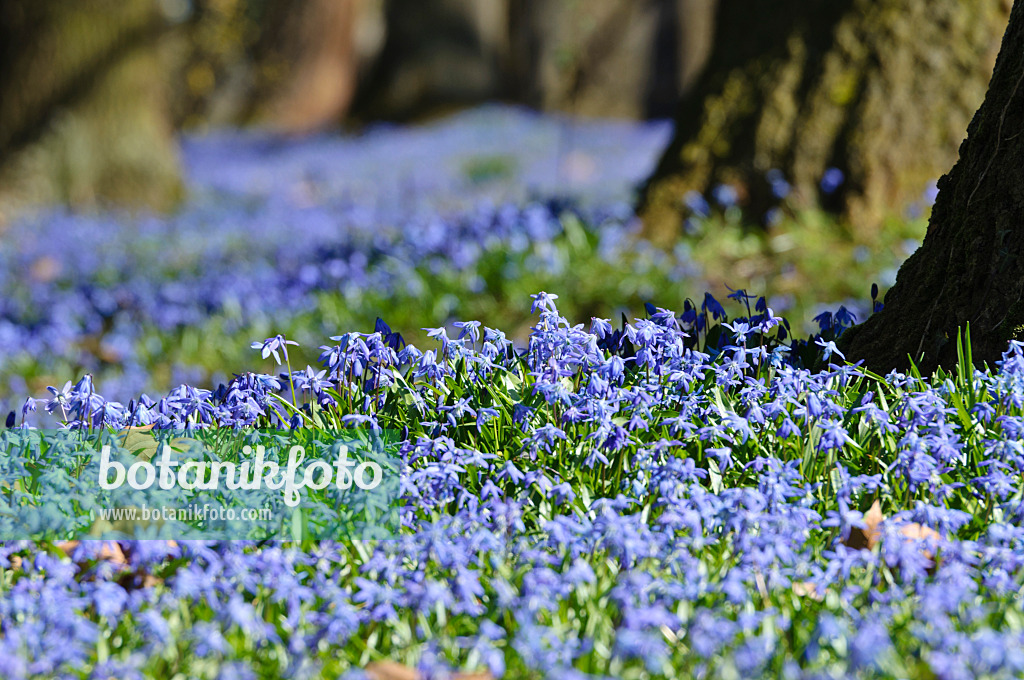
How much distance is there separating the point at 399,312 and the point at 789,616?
3.93 meters

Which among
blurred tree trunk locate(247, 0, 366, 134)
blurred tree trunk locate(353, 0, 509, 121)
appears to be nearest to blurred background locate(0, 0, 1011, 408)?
blurred tree trunk locate(353, 0, 509, 121)

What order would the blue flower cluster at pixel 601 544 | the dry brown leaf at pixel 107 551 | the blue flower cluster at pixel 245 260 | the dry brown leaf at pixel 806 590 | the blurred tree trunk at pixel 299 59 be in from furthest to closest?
the blurred tree trunk at pixel 299 59, the blue flower cluster at pixel 245 260, the dry brown leaf at pixel 107 551, the dry brown leaf at pixel 806 590, the blue flower cluster at pixel 601 544

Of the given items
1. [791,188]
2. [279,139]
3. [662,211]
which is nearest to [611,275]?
[662,211]

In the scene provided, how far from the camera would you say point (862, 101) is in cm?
556

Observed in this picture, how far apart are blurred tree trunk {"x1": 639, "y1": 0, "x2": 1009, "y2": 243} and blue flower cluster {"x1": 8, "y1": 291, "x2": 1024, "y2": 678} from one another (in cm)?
321

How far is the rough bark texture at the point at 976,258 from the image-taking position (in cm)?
252

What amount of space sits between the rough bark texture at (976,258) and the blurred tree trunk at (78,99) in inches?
386

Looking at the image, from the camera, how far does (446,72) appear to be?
824 inches

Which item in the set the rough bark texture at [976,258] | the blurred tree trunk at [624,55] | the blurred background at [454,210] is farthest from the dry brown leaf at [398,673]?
the blurred tree trunk at [624,55]

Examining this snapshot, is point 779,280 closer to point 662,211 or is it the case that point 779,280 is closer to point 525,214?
point 662,211

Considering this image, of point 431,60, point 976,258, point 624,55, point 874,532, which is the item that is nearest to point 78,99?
point 976,258

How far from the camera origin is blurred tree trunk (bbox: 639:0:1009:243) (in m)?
5.51

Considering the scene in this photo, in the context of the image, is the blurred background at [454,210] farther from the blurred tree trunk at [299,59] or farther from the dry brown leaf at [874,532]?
the blurred tree trunk at [299,59]

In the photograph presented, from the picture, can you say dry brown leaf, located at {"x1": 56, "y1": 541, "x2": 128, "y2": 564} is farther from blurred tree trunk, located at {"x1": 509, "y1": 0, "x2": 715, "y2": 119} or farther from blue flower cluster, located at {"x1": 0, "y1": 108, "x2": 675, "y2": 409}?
blurred tree trunk, located at {"x1": 509, "y1": 0, "x2": 715, "y2": 119}
